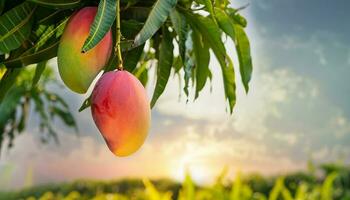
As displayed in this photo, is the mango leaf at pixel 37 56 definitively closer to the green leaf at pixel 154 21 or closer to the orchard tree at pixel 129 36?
the orchard tree at pixel 129 36

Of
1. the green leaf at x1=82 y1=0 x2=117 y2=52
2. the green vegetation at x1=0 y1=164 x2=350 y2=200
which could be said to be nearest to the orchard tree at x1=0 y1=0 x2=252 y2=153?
the green leaf at x1=82 y1=0 x2=117 y2=52

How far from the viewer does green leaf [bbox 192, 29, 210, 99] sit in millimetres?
1042

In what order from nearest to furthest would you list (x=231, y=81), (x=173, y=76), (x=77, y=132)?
(x=231, y=81)
(x=173, y=76)
(x=77, y=132)

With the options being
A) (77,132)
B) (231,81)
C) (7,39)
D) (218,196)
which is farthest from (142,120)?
(77,132)

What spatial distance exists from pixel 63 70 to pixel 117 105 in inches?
3.6

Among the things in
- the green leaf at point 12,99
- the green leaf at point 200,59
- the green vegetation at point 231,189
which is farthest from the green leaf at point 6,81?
the green leaf at point 12,99

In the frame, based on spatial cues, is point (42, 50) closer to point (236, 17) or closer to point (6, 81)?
point (6, 81)

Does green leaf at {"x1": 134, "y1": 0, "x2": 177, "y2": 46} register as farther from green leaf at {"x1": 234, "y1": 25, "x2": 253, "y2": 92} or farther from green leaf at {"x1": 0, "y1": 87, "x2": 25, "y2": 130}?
green leaf at {"x1": 0, "y1": 87, "x2": 25, "y2": 130}

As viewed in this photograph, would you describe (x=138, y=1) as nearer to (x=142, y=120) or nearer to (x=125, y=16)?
(x=125, y=16)

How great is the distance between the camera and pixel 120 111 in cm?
72

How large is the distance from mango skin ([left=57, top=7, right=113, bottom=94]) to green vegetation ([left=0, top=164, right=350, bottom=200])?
1396mm

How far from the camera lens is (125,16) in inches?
36.3

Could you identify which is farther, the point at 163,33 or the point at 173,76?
the point at 173,76

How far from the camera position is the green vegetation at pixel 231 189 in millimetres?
2312
